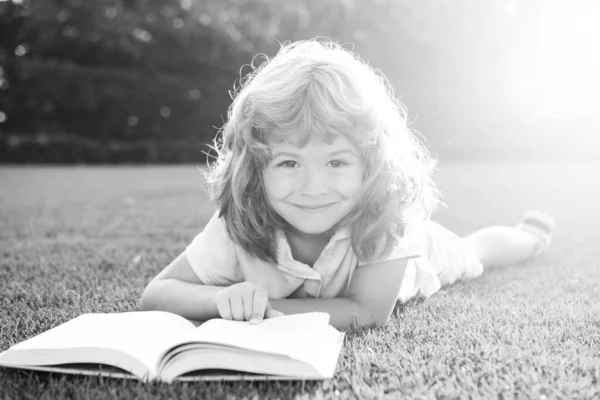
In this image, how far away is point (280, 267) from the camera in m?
2.55

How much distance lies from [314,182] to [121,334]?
817 mm

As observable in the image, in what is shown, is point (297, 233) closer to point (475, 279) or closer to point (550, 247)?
point (475, 279)

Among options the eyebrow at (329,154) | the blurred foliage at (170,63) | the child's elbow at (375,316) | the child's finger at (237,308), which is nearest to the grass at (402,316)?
the child's elbow at (375,316)

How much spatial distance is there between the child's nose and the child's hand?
387mm

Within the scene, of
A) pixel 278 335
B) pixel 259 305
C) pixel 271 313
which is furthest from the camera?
pixel 271 313

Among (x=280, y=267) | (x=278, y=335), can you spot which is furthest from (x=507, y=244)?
(x=278, y=335)

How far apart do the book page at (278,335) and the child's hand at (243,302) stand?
53 mm

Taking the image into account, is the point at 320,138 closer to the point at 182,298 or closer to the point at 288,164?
the point at 288,164

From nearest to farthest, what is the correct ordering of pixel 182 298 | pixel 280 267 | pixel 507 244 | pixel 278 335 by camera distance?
pixel 278 335, pixel 182 298, pixel 280 267, pixel 507 244

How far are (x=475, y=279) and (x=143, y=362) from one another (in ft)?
7.00

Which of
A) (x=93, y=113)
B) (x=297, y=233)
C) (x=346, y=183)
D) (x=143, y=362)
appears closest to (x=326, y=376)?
(x=143, y=362)

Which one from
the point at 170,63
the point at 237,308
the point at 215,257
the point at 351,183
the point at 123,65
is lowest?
the point at 237,308

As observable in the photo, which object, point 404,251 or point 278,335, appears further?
point 404,251

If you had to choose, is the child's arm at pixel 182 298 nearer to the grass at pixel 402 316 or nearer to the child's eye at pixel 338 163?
the grass at pixel 402 316
